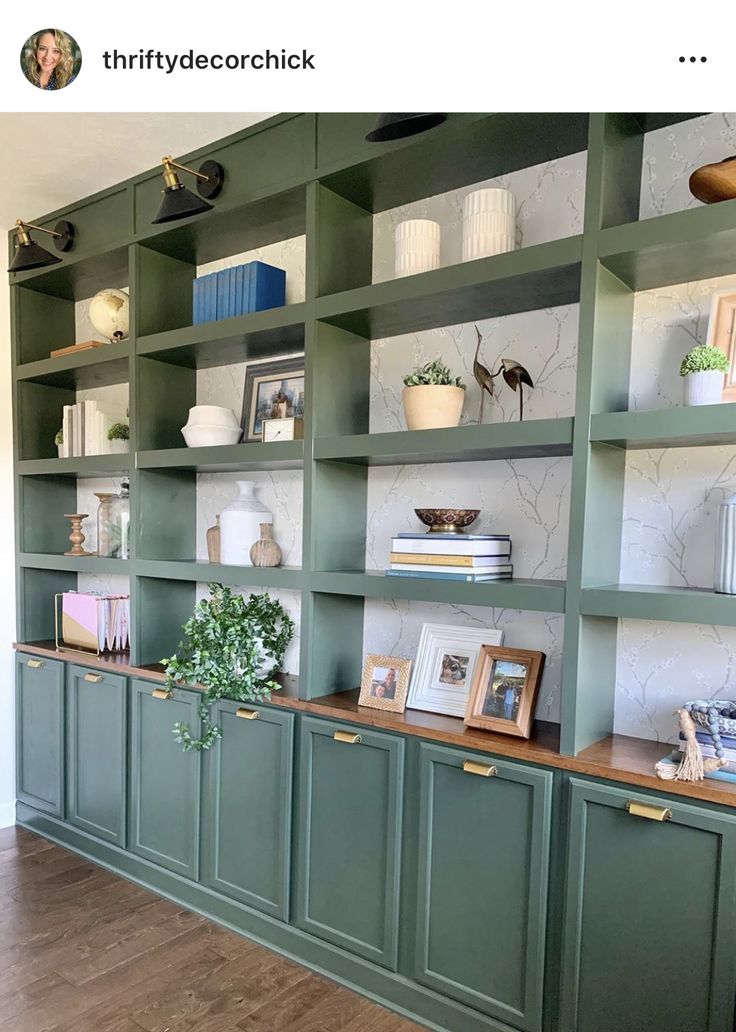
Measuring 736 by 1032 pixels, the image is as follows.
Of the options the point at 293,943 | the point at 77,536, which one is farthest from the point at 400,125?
the point at 293,943

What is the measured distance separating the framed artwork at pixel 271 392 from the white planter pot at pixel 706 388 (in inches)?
55.2

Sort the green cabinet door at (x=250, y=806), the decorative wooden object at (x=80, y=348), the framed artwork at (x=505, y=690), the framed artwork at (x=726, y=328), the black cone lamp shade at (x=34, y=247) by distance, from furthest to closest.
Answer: the decorative wooden object at (x=80, y=348)
the black cone lamp shade at (x=34, y=247)
the green cabinet door at (x=250, y=806)
the framed artwork at (x=505, y=690)
the framed artwork at (x=726, y=328)

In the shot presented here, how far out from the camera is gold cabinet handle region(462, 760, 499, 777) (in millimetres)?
1896

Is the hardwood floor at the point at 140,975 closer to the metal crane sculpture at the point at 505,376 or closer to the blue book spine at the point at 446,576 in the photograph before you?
the blue book spine at the point at 446,576

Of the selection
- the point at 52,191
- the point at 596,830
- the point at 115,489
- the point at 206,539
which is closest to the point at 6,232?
the point at 52,191

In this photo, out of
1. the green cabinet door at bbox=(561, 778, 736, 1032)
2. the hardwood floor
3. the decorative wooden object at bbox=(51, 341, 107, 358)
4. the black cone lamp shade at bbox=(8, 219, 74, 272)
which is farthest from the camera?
the decorative wooden object at bbox=(51, 341, 107, 358)

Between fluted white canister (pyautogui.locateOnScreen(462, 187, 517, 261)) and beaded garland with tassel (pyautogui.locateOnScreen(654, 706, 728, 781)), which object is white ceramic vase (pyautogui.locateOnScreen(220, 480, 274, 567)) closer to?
fluted white canister (pyautogui.locateOnScreen(462, 187, 517, 261))

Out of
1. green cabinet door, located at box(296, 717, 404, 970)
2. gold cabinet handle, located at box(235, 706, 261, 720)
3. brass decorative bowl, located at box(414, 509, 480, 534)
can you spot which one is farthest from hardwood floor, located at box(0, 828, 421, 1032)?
brass decorative bowl, located at box(414, 509, 480, 534)

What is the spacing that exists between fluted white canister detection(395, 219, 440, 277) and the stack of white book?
167 centimetres

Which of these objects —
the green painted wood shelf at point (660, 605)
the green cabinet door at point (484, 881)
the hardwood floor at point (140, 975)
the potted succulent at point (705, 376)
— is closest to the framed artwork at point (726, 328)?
the potted succulent at point (705, 376)

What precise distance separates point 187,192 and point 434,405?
1167mm

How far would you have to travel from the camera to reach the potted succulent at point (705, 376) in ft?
5.45

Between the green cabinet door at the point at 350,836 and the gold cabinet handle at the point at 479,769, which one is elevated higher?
the gold cabinet handle at the point at 479,769

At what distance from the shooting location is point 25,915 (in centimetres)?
261
